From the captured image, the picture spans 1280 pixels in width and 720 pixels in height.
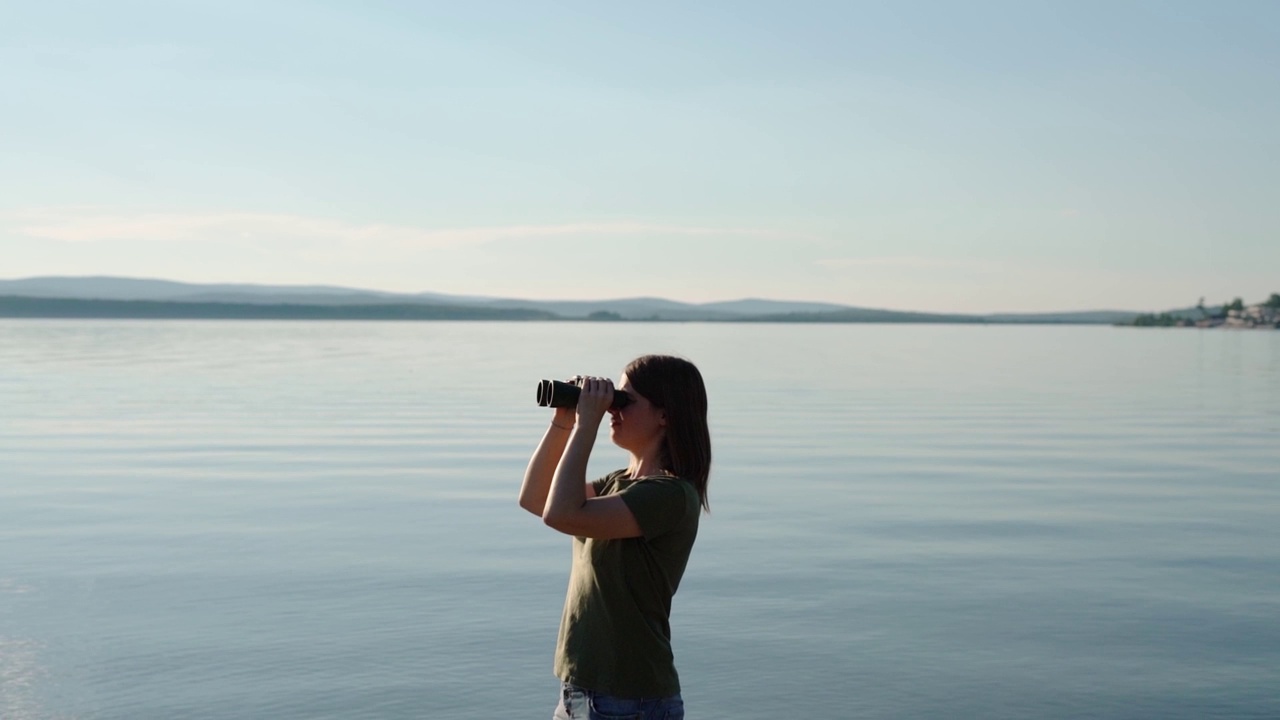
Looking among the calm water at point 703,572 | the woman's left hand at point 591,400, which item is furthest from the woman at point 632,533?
the calm water at point 703,572

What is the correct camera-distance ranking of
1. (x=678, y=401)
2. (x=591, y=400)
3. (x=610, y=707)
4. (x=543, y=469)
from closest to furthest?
1. (x=591, y=400)
2. (x=610, y=707)
3. (x=678, y=401)
4. (x=543, y=469)

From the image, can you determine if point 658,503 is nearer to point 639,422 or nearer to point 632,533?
point 632,533

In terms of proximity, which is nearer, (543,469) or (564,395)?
(564,395)

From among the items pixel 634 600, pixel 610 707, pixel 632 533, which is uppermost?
pixel 632 533

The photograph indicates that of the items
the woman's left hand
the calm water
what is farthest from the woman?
the calm water

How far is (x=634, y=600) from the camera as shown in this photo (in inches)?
173

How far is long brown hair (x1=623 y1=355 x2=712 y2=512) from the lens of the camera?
174 inches

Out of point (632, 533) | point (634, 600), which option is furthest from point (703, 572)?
point (632, 533)

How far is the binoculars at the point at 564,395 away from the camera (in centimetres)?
433

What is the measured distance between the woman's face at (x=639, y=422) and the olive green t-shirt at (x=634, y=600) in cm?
12

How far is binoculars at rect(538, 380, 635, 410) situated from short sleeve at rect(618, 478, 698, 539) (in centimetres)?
25

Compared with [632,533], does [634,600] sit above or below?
below

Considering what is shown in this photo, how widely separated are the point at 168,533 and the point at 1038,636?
7.41 m

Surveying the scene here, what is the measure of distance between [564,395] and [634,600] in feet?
2.19
